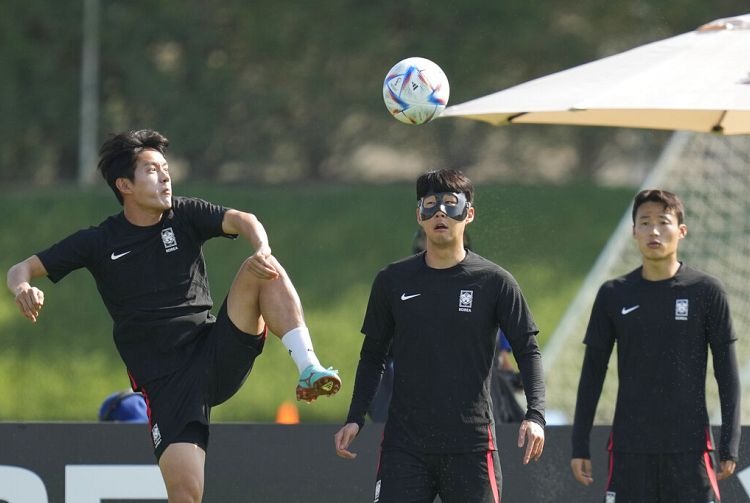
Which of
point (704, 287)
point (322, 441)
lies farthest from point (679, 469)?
point (322, 441)

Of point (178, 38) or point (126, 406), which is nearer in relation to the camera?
point (126, 406)

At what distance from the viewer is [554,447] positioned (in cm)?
673

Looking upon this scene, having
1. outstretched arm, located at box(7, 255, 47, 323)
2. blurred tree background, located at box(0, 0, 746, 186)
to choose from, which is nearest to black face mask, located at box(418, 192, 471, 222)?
outstretched arm, located at box(7, 255, 47, 323)

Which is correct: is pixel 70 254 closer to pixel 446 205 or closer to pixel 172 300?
pixel 172 300

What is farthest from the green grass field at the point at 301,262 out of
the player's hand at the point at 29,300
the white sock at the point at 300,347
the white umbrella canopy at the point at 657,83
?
the player's hand at the point at 29,300

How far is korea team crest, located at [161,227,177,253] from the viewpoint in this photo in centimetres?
614

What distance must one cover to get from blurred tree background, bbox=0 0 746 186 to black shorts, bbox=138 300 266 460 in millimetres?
10194

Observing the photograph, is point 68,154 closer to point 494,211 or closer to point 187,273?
point 494,211

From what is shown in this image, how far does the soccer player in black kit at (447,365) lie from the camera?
5.45 meters

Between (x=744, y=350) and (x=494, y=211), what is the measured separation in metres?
2.98

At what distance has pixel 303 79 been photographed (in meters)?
16.5

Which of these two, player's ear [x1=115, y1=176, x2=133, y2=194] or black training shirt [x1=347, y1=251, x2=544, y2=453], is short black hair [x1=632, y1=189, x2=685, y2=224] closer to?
black training shirt [x1=347, y1=251, x2=544, y2=453]

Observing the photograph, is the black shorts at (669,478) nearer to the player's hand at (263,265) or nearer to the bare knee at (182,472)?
the player's hand at (263,265)

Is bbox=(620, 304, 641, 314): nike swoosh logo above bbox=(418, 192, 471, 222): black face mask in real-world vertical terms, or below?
below
